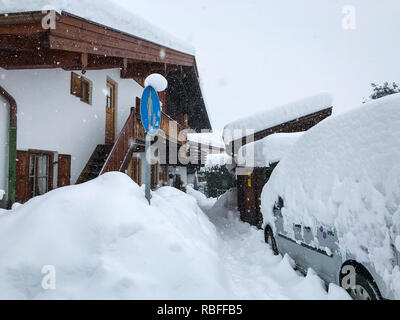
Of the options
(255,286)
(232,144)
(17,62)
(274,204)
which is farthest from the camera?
(232,144)

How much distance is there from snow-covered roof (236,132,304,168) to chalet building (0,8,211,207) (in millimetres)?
3819

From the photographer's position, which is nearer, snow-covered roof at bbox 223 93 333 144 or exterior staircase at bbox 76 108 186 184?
exterior staircase at bbox 76 108 186 184

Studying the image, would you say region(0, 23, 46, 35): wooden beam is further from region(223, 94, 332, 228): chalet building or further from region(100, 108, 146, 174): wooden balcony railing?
region(223, 94, 332, 228): chalet building

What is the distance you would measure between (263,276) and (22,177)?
553cm

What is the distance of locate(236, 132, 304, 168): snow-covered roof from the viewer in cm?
684

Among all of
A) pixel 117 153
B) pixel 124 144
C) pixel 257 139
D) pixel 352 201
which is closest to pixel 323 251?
pixel 352 201

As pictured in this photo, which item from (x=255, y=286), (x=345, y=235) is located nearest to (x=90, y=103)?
(x=255, y=286)

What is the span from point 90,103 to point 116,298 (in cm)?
747

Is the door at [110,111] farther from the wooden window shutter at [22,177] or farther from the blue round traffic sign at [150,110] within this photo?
the blue round traffic sign at [150,110]

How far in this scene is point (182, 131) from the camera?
14320mm

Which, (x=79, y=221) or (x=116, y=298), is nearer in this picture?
(x=116, y=298)

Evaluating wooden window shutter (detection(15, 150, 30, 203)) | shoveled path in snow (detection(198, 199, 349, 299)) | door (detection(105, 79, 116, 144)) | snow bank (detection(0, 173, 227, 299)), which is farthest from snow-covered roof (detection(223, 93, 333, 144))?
snow bank (detection(0, 173, 227, 299))
